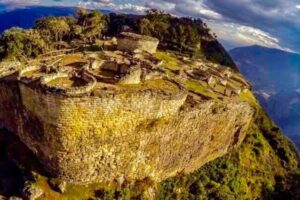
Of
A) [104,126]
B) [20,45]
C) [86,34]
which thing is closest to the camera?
[104,126]

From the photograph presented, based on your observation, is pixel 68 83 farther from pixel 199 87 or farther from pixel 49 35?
pixel 49 35

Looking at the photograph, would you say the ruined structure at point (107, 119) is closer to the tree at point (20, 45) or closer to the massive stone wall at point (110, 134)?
the massive stone wall at point (110, 134)

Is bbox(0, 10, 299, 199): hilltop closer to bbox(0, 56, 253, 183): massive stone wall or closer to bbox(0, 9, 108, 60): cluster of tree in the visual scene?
bbox(0, 56, 253, 183): massive stone wall

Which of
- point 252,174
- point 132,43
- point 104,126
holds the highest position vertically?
point 104,126

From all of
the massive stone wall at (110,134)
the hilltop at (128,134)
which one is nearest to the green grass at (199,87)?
the hilltop at (128,134)

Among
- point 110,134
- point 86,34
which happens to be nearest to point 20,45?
point 86,34

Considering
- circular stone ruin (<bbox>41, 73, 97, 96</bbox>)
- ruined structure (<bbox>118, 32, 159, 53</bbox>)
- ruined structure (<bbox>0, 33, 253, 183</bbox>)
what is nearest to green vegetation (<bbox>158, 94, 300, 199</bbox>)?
ruined structure (<bbox>0, 33, 253, 183</bbox>)

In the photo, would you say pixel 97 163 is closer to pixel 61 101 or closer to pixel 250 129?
pixel 61 101
